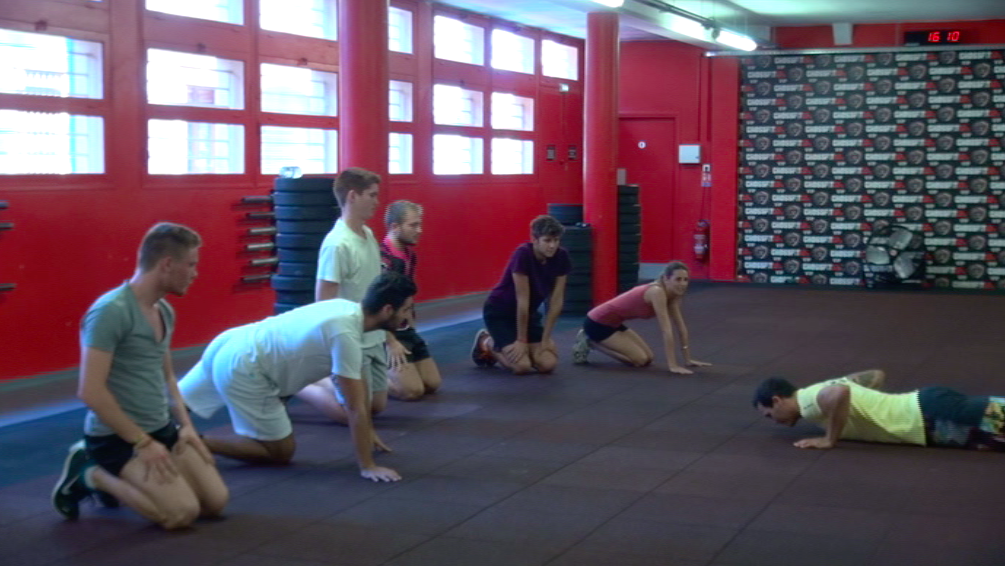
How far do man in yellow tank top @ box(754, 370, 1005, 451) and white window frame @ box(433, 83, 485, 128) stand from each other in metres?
7.99

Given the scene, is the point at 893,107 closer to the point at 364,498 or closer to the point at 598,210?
the point at 598,210

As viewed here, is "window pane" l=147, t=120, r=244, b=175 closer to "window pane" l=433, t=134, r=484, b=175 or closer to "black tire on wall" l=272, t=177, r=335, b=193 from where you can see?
"black tire on wall" l=272, t=177, r=335, b=193

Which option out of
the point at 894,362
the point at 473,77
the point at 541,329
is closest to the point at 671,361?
the point at 541,329

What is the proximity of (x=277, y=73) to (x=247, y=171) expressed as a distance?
107 cm

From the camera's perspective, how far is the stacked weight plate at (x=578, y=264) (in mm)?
12562

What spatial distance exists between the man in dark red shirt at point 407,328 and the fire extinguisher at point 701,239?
945 cm

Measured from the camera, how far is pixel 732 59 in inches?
643

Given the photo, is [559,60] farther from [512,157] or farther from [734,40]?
[734,40]

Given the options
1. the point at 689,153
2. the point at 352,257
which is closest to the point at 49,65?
the point at 352,257

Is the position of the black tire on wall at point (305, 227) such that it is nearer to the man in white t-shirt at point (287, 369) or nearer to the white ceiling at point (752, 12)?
the man in white t-shirt at point (287, 369)

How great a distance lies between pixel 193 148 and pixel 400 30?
12.1 ft

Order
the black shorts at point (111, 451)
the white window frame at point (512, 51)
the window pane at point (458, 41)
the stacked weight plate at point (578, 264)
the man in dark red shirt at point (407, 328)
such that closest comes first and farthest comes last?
the black shorts at point (111, 451) → the man in dark red shirt at point (407, 328) → the stacked weight plate at point (578, 264) → the window pane at point (458, 41) → the white window frame at point (512, 51)

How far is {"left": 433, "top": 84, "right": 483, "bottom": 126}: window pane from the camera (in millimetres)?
13656

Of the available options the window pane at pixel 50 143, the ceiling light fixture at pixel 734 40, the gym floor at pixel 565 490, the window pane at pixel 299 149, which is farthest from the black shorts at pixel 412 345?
the ceiling light fixture at pixel 734 40
